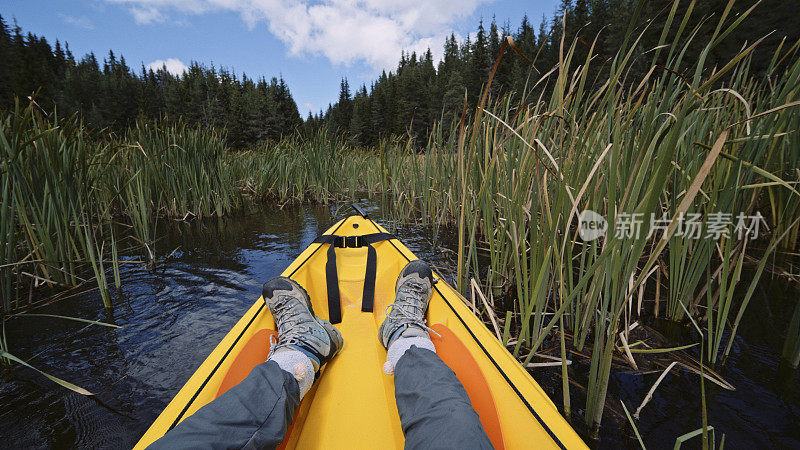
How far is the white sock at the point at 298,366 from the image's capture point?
4.45ft

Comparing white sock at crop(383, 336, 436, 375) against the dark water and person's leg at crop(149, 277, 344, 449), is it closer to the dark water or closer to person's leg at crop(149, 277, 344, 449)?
person's leg at crop(149, 277, 344, 449)

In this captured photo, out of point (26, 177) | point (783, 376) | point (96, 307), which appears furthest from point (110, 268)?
point (783, 376)

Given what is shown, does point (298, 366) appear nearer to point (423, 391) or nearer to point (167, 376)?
point (423, 391)

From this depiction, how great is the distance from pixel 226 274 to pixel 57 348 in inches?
52.3

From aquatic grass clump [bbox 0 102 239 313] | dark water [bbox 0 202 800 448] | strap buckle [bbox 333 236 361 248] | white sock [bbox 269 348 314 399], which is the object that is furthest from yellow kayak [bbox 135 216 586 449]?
aquatic grass clump [bbox 0 102 239 313]

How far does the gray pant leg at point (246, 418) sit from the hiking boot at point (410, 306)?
594 millimetres

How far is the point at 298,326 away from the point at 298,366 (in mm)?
281

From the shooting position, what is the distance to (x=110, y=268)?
295 centimetres

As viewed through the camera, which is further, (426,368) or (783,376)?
(783,376)

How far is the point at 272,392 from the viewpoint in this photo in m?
1.17

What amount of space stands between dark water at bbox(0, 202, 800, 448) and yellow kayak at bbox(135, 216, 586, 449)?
0.46 metres

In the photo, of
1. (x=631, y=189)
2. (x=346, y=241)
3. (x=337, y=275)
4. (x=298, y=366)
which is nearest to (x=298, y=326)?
(x=298, y=366)

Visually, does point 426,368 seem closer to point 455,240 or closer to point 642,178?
point 642,178

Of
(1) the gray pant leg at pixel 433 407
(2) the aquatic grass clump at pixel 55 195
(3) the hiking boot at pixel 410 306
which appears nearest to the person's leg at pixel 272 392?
(3) the hiking boot at pixel 410 306
